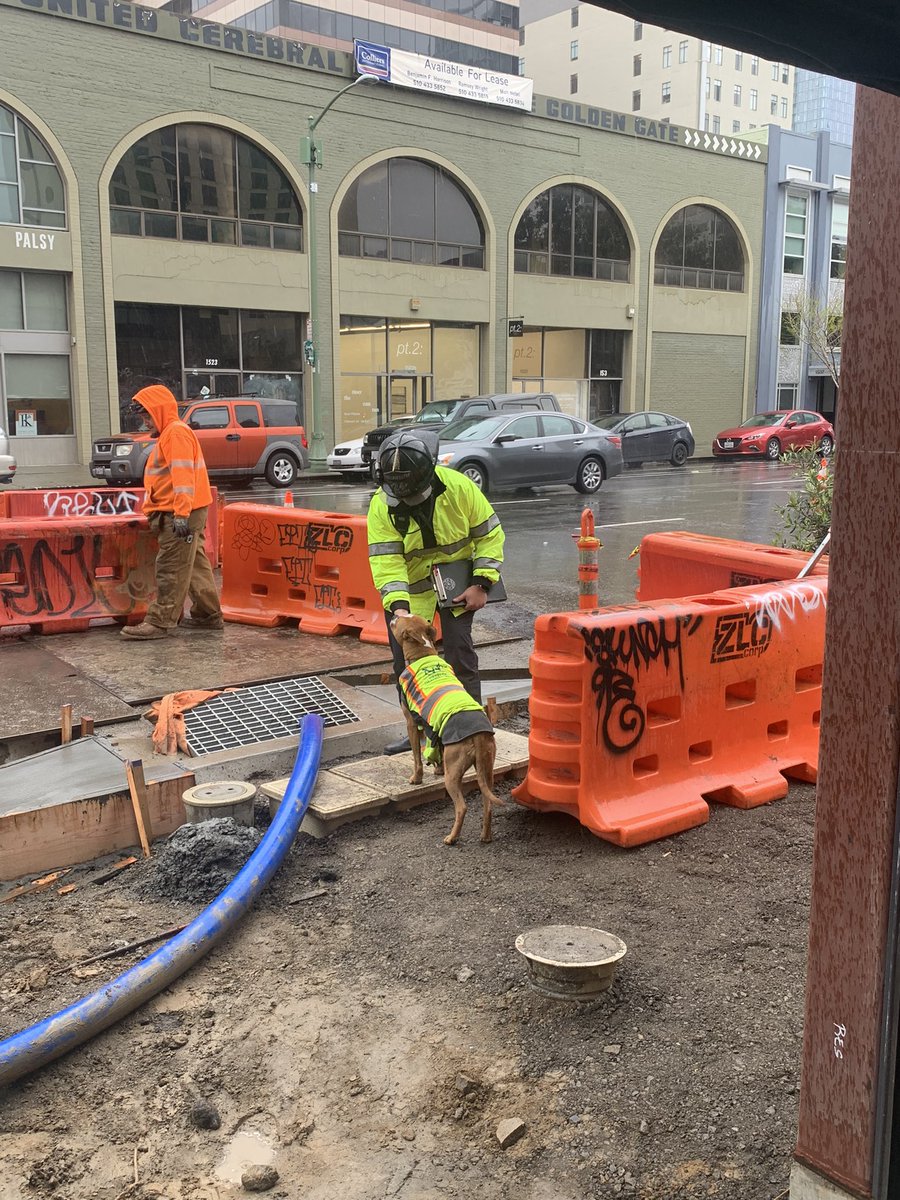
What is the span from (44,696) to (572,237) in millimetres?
31916

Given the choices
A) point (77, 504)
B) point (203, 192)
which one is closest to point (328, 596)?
point (77, 504)

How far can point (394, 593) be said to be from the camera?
5.38m

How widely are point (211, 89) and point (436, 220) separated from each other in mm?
7431

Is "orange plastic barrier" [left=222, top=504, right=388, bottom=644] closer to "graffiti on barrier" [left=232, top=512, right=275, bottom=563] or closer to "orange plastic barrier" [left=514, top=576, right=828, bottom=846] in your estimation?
"graffiti on barrier" [left=232, top=512, right=275, bottom=563]

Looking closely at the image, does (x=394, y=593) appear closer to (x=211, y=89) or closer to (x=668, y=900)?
(x=668, y=900)

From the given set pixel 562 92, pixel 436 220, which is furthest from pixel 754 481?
pixel 562 92

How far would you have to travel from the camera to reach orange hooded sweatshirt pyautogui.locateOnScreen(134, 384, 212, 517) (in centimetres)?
828

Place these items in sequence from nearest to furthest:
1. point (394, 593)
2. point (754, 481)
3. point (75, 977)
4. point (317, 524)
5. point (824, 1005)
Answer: point (824, 1005)
point (75, 977)
point (394, 593)
point (317, 524)
point (754, 481)

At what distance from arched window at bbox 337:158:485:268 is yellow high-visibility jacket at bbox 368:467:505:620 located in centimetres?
2611

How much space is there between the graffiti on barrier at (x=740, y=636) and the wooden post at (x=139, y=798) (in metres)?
2.70

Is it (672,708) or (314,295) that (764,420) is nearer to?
(314,295)

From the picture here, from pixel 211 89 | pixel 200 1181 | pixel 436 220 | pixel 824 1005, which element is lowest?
pixel 200 1181

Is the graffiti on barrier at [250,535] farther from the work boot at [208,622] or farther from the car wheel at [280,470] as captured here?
the car wheel at [280,470]

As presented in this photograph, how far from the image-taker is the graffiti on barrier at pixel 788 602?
215 inches
